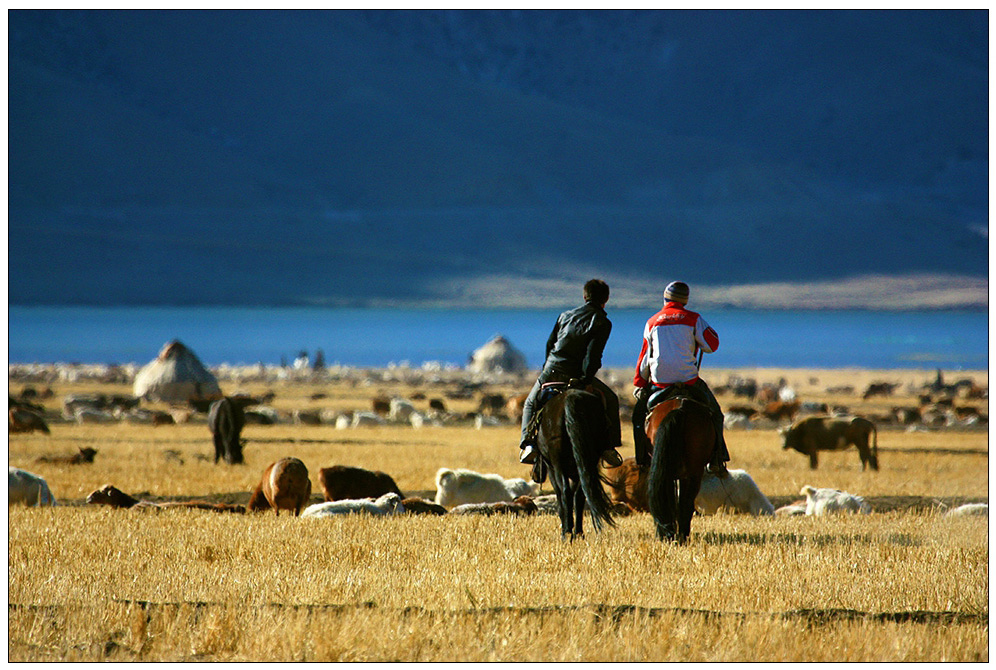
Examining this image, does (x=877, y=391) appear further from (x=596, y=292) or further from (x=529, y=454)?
(x=596, y=292)

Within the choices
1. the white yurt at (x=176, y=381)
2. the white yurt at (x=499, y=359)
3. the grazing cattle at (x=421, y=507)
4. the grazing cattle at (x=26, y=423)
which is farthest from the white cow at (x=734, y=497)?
the white yurt at (x=499, y=359)

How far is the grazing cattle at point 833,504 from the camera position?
12.9 m

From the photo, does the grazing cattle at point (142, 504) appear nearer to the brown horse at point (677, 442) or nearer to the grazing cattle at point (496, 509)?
the grazing cattle at point (496, 509)

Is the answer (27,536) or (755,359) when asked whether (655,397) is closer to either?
(27,536)

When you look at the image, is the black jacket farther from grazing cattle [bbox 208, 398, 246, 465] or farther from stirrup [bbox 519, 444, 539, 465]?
grazing cattle [bbox 208, 398, 246, 465]

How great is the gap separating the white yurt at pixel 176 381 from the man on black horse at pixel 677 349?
3478 cm

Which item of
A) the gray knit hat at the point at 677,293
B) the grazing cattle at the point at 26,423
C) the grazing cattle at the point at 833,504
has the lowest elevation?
the grazing cattle at the point at 833,504

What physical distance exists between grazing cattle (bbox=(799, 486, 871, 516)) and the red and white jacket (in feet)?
15.3

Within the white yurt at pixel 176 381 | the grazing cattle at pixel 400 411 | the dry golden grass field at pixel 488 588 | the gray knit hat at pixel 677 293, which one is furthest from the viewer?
the white yurt at pixel 176 381

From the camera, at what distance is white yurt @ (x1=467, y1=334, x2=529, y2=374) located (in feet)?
245

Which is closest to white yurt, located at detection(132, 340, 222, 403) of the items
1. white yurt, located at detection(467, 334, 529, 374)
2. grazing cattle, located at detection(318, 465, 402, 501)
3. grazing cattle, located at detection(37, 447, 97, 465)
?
grazing cattle, located at detection(37, 447, 97, 465)

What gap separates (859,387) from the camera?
2388 inches

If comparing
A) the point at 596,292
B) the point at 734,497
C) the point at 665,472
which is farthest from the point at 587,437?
the point at 734,497

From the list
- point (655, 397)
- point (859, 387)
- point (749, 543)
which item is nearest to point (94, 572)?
point (655, 397)
